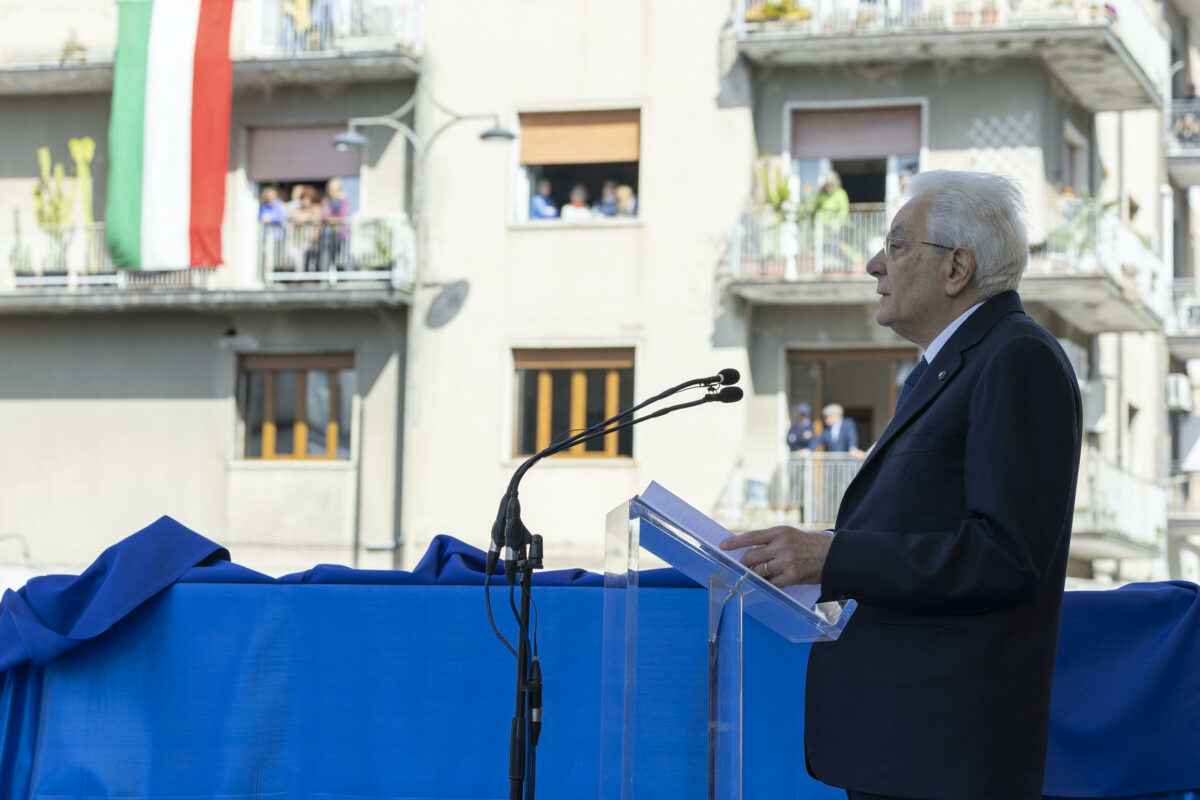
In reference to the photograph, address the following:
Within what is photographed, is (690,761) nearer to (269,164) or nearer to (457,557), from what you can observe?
(457,557)

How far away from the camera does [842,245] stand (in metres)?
21.0

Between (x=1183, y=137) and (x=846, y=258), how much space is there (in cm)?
1249

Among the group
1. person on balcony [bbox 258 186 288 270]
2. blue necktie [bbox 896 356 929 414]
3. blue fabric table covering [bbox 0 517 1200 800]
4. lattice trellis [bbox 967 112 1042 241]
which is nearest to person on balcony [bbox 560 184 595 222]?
person on balcony [bbox 258 186 288 270]

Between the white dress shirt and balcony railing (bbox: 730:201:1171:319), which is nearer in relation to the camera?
the white dress shirt

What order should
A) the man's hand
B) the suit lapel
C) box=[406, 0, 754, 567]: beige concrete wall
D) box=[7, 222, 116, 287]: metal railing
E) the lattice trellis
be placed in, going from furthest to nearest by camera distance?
box=[7, 222, 116, 287]: metal railing, the lattice trellis, box=[406, 0, 754, 567]: beige concrete wall, the suit lapel, the man's hand

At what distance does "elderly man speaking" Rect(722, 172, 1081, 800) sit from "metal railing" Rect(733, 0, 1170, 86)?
18.4 metres

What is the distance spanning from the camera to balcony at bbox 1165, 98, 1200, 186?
30.0 metres

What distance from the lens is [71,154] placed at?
78.8ft

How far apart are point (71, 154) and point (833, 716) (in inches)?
897

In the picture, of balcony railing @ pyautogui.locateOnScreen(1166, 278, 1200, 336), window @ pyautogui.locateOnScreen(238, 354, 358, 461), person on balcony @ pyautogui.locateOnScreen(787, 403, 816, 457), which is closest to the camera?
person on balcony @ pyautogui.locateOnScreen(787, 403, 816, 457)

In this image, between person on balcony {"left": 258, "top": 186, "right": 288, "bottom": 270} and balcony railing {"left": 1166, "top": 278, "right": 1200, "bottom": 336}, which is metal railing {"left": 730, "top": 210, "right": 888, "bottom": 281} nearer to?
person on balcony {"left": 258, "top": 186, "right": 288, "bottom": 270}

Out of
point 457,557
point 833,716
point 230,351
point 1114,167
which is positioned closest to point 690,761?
point 833,716

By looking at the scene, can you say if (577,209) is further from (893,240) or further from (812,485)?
(893,240)

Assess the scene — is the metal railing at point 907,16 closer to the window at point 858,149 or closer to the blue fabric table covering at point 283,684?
the window at point 858,149
